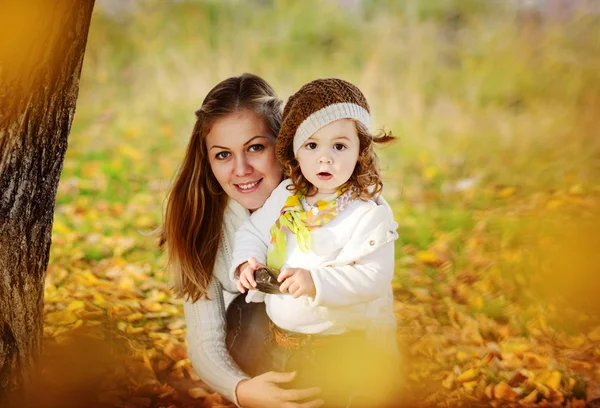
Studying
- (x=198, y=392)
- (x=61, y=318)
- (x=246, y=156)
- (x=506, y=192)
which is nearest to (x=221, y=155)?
(x=246, y=156)

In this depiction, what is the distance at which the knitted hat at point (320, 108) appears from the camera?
2.07 m

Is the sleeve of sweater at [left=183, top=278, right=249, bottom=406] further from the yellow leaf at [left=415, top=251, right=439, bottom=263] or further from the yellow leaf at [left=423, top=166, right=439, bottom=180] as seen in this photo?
the yellow leaf at [left=423, top=166, right=439, bottom=180]

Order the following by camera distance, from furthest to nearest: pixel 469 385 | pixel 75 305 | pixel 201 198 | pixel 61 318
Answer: pixel 75 305 < pixel 61 318 < pixel 469 385 < pixel 201 198

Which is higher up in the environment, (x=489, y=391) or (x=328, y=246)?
(x=328, y=246)

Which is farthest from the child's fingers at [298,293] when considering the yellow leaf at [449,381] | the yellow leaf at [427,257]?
the yellow leaf at [427,257]

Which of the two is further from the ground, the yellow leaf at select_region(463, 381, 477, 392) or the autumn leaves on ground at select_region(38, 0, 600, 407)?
the autumn leaves on ground at select_region(38, 0, 600, 407)

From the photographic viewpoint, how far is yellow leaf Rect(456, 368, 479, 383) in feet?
9.73

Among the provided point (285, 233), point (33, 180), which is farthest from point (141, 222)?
point (285, 233)

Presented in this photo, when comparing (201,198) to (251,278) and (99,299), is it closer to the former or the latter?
(251,278)

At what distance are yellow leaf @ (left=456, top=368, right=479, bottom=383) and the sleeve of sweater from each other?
94 centimetres

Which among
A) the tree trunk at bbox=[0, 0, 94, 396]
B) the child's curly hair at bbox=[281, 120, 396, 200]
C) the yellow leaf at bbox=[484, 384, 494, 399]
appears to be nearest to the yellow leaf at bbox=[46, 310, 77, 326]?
the tree trunk at bbox=[0, 0, 94, 396]

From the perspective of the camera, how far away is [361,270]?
6.77 ft

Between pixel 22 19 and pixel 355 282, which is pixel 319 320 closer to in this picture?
pixel 355 282

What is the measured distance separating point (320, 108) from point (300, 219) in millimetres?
321
